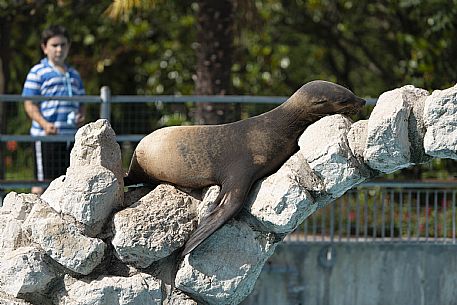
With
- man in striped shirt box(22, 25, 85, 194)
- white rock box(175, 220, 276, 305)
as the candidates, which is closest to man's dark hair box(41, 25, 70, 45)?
man in striped shirt box(22, 25, 85, 194)

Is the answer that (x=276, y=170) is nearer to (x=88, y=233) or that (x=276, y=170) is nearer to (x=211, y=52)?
(x=88, y=233)

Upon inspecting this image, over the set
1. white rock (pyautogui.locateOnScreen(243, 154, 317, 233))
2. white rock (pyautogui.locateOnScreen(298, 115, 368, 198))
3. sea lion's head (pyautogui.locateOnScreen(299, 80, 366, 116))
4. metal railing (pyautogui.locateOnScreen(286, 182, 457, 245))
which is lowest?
metal railing (pyautogui.locateOnScreen(286, 182, 457, 245))

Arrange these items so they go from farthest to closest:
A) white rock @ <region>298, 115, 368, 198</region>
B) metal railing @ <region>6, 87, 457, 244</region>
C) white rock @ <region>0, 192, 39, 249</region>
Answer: metal railing @ <region>6, 87, 457, 244</region>, white rock @ <region>0, 192, 39, 249</region>, white rock @ <region>298, 115, 368, 198</region>

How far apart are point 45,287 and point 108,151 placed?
2.69ft

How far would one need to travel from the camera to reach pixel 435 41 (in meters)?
12.3

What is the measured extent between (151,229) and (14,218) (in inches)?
32.8

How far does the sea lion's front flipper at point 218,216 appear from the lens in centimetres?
548

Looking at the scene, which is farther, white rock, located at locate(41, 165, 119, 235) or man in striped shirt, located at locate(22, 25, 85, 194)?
man in striped shirt, located at locate(22, 25, 85, 194)

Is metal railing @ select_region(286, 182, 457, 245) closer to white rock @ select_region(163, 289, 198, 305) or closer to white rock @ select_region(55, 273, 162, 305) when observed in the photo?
white rock @ select_region(163, 289, 198, 305)

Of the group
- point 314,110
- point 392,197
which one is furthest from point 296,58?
point 314,110

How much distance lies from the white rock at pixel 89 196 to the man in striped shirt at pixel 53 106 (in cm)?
303

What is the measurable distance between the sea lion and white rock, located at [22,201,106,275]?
1.61 ft

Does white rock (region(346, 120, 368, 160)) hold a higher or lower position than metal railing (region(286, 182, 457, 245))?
higher

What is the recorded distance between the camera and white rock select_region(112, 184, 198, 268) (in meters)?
5.52
